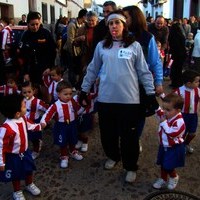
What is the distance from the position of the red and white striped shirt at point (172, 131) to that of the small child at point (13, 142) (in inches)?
52.4

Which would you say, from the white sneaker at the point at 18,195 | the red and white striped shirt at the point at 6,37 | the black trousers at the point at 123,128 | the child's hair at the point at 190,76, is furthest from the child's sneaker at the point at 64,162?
the red and white striped shirt at the point at 6,37

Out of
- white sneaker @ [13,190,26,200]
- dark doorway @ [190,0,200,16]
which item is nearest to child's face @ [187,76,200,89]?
white sneaker @ [13,190,26,200]

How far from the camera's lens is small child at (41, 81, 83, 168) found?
4.05 meters

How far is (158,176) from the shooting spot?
390 centimetres

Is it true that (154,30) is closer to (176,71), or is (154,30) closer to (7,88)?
(176,71)

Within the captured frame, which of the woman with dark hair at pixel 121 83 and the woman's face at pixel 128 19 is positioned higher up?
the woman's face at pixel 128 19

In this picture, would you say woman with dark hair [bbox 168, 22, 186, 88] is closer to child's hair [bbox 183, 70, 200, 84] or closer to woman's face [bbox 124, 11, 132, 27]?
child's hair [bbox 183, 70, 200, 84]

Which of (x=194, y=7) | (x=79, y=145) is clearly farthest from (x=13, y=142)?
(x=194, y=7)

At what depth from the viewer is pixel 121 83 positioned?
345 centimetres

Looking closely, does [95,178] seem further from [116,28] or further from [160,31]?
[160,31]

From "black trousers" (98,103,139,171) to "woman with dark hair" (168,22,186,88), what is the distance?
530 centimetres

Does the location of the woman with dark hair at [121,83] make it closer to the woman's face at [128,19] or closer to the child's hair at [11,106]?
the woman's face at [128,19]

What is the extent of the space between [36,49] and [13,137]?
7.90 ft

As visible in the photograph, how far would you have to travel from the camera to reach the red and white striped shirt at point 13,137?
3127 millimetres
